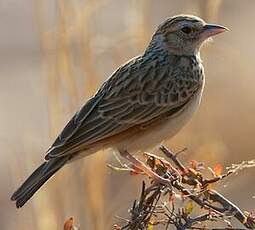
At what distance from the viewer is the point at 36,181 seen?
522 centimetres

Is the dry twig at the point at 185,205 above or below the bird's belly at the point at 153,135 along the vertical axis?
below


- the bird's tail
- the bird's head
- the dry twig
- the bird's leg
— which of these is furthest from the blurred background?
the dry twig

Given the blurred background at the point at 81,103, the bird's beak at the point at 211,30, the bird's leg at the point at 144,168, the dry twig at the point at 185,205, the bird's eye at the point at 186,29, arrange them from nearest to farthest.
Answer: the dry twig at the point at 185,205, the bird's leg at the point at 144,168, the bird's beak at the point at 211,30, the blurred background at the point at 81,103, the bird's eye at the point at 186,29

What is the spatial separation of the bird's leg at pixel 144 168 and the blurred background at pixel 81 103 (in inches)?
17.5

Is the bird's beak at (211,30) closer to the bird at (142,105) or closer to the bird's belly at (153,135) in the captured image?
the bird at (142,105)

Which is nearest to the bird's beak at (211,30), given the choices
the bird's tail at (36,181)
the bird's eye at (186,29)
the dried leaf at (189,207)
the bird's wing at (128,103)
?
the bird's eye at (186,29)

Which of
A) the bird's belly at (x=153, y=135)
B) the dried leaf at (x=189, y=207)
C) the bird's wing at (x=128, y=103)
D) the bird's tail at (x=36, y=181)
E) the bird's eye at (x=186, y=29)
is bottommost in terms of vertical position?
the dried leaf at (x=189, y=207)

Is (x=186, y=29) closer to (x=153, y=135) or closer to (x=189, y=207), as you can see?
(x=153, y=135)

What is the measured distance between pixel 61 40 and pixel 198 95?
93 centimetres

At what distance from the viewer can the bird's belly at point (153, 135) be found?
5523mm

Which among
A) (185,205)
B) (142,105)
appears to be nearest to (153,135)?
(142,105)

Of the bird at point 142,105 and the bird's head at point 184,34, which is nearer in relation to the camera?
the bird at point 142,105

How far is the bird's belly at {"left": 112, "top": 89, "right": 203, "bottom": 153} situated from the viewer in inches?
217

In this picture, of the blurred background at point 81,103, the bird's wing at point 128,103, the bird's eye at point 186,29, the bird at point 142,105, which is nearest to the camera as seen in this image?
the bird at point 142,105
